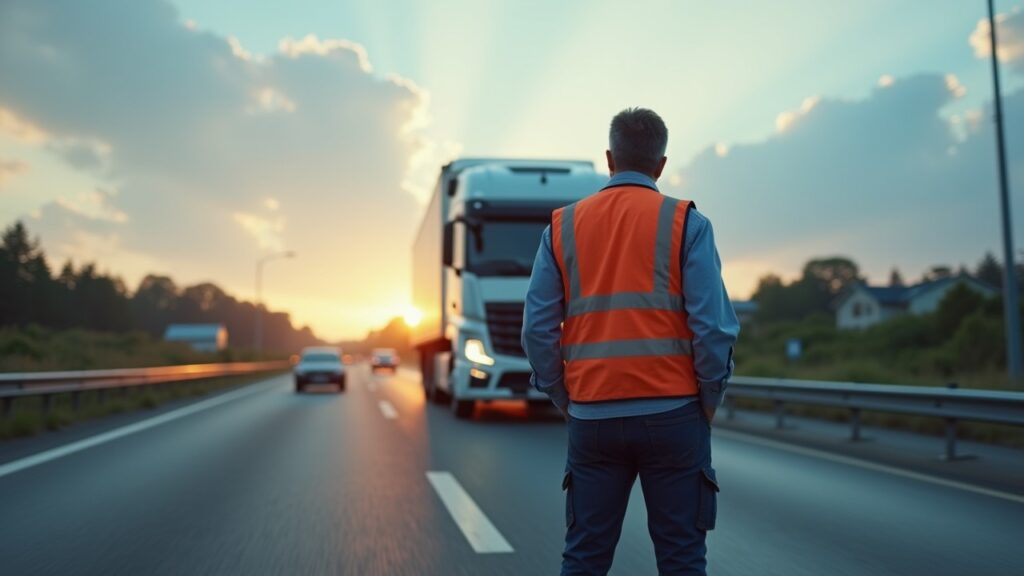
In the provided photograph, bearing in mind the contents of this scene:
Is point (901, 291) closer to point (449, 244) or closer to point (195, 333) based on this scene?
point (449, 244)

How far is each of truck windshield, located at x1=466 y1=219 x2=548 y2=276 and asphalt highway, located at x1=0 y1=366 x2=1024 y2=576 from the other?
9.68 ft

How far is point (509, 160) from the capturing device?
1500 cm

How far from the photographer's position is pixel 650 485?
2.66m

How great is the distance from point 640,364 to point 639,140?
29.8 inches

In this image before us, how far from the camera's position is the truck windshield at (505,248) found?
42.5 ft

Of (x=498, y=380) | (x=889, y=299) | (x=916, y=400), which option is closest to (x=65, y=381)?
(x=498, y=380)

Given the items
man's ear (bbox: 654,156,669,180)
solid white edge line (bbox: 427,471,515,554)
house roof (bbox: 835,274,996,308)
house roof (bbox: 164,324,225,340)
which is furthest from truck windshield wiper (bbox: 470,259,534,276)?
house roof (bbox: 164,324,225,340)

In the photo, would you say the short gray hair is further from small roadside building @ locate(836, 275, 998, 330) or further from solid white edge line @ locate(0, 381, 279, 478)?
small roadside building @ locate(836, 275, 998, 330)

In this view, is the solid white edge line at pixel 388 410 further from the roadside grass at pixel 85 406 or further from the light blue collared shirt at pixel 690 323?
the light blue collared shirt at pixel 690 323

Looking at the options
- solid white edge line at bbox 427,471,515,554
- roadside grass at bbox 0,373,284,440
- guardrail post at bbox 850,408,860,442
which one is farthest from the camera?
roadside grass at bbox 0,373,284,440

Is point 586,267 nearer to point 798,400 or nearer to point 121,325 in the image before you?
point 798,400

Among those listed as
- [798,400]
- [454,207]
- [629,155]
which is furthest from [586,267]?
[454,207]

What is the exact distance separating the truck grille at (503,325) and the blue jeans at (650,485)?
32.7 ft

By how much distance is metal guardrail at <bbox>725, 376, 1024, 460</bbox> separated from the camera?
8.10m
